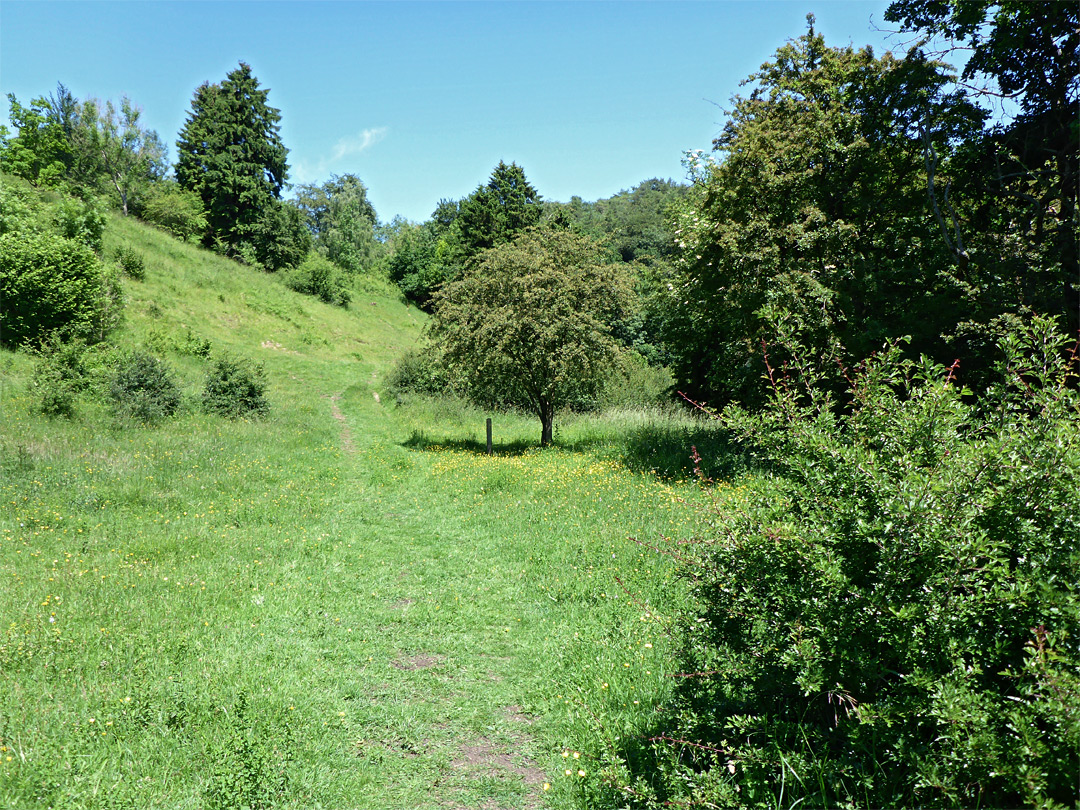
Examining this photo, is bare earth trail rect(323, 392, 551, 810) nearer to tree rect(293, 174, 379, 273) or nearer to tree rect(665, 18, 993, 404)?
tree rect(665, 18, 993, 404)

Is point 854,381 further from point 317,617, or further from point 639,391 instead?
point 639,391

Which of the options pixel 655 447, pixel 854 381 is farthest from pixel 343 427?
pixel 854 381

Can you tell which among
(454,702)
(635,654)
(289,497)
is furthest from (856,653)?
(289,497)

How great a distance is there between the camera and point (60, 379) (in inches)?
622

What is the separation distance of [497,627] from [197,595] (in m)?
3.50

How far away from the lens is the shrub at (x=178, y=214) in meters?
43.6

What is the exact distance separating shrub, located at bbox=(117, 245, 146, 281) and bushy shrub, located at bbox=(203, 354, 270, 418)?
15.6 metres

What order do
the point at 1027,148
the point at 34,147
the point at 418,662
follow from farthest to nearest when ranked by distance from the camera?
the point at 34,147 < the point at 1027,148 < the point at 418,662

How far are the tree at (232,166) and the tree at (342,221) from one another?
4820mm

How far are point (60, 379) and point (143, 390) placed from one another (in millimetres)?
1902

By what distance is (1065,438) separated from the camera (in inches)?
118

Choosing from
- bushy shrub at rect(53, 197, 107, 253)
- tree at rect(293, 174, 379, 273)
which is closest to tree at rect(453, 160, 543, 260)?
tree at rect(293, 174, 379, 273)

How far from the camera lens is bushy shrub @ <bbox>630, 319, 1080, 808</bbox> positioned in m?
2.57

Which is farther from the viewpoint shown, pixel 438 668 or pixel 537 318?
pixel 537 318
